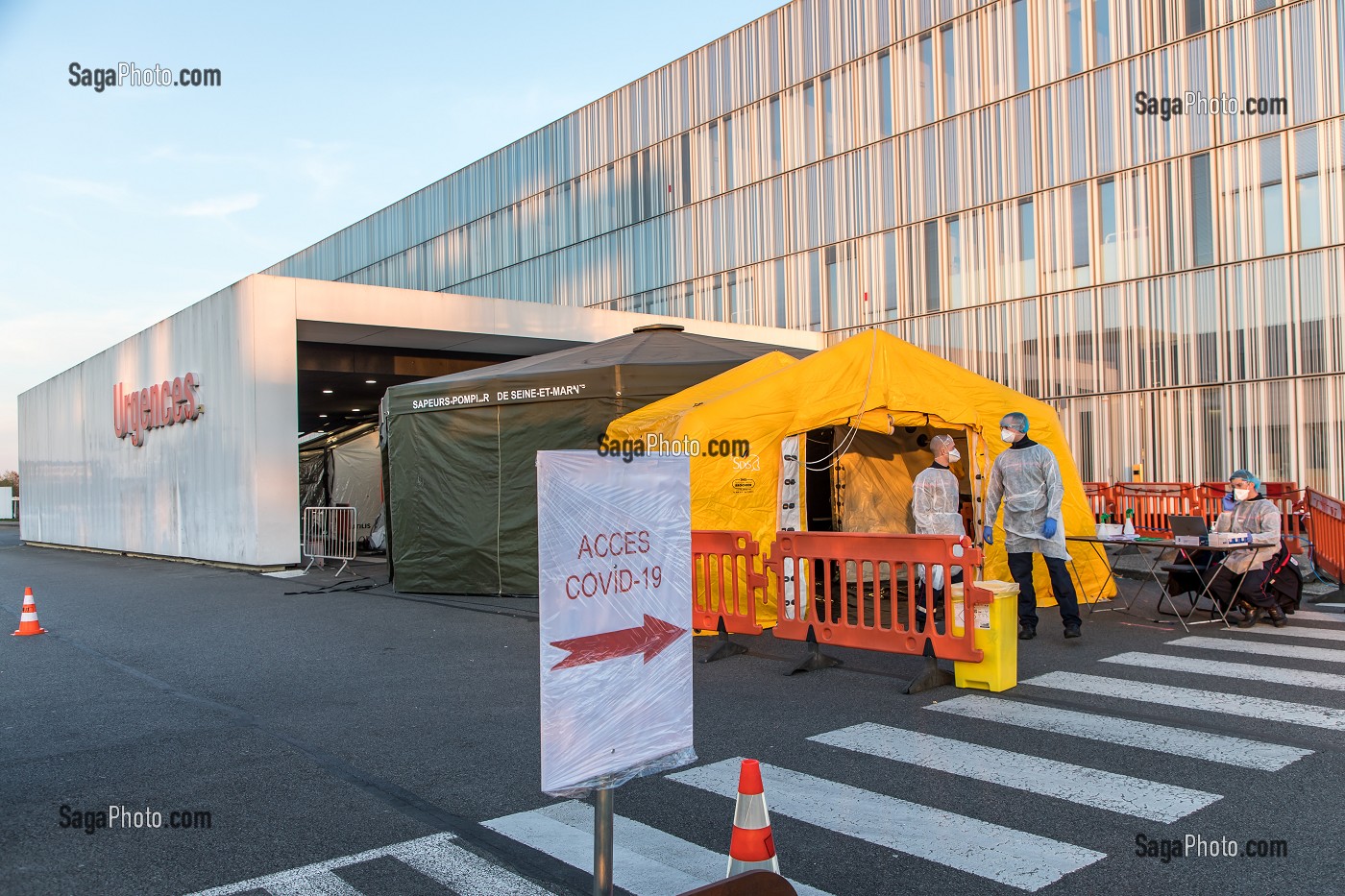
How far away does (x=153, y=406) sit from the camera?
77.4 ft

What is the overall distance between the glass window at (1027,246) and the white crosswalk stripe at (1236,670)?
21304 millimetres

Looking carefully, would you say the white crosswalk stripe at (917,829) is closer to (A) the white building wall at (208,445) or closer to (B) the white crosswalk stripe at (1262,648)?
(B) the white crosswalk stripe at (1262,648)

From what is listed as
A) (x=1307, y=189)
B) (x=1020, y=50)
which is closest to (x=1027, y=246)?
(x=1020, y=50)

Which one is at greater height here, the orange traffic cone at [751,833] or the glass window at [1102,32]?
the glass window at [1102,32]

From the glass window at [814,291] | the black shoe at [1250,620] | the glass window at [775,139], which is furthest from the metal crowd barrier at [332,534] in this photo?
the glass window at [775,139]

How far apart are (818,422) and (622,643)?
23.7 ft

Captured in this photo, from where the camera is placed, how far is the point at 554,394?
13766mm

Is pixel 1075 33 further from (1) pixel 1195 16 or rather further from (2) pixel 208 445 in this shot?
(2) pixel 208 445

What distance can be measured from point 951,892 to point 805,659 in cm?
445

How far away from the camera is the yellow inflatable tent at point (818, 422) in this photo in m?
10.6

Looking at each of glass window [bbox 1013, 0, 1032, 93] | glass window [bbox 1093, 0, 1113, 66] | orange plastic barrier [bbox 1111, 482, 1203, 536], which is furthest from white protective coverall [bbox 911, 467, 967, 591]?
glass window [bbox 1013, 0, 1032, 93]

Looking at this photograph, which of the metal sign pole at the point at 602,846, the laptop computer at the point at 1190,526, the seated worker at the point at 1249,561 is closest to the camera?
the metal sign pole at the point at 602,846

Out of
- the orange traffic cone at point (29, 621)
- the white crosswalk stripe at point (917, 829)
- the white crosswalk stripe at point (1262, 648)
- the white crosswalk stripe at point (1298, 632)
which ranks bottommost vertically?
the white crosswalk stripe at point (1298, 632)

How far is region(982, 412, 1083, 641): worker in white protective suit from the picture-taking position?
9164 mm
